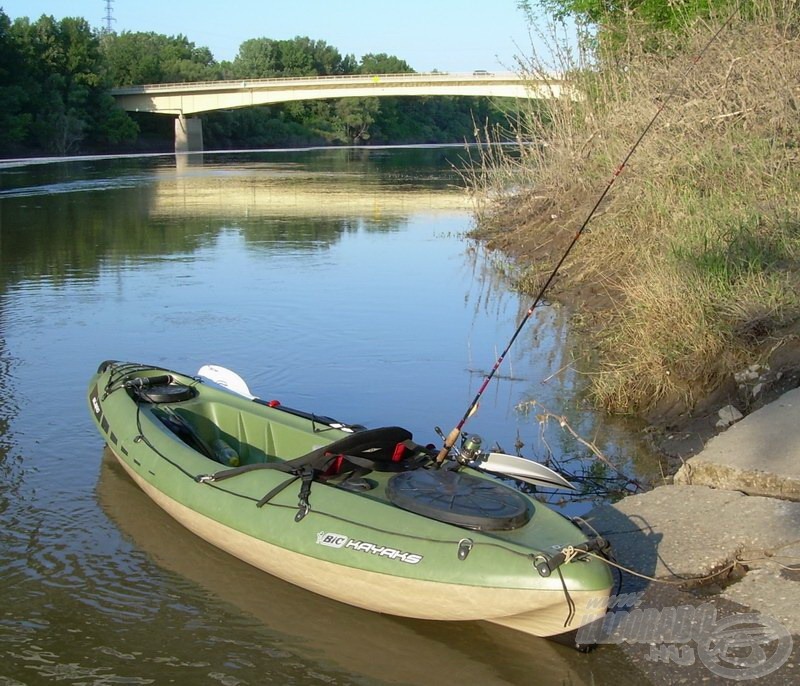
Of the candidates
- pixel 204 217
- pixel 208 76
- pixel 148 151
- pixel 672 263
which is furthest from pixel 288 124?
pixel 672 263

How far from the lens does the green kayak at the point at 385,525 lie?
14.5 feet

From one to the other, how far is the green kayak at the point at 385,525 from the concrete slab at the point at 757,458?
129 cm

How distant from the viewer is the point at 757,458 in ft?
19.0

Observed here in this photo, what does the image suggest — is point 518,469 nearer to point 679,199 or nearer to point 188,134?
point 679,199

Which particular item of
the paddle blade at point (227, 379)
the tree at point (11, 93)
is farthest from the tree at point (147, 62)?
the paddle blade at point (227, 379)

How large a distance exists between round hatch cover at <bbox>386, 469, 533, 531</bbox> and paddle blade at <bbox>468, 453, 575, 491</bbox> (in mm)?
518

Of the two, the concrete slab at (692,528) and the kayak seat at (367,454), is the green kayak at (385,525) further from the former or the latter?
the concrete slab at (692,528)

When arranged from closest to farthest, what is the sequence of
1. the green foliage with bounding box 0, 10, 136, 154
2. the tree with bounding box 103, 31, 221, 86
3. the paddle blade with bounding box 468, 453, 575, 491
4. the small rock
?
the paddle blade with bounding box 468, 453, 575, 491
the small rock
the green foliage with bounding box 0, 10, 136, 154
the tree with bounding box 103, 31, 221, 86

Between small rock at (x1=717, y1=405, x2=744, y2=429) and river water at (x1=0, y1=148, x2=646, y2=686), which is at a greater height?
small rock at (x1=717, y1=405, x2=744, y2=429)

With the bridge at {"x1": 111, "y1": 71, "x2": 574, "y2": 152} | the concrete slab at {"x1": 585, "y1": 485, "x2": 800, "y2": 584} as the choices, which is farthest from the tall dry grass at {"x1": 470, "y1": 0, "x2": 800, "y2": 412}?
the bridge at {"x1": 111, "y1": 71, "x2": 574, "y2": 152}

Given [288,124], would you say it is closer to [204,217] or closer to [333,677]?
[204,217]

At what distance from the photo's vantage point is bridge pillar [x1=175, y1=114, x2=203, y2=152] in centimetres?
6600

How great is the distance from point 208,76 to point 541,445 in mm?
76500

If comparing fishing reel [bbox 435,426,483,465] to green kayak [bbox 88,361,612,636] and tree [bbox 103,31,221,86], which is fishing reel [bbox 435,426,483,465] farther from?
tree [bbox 103,31,221,86]
